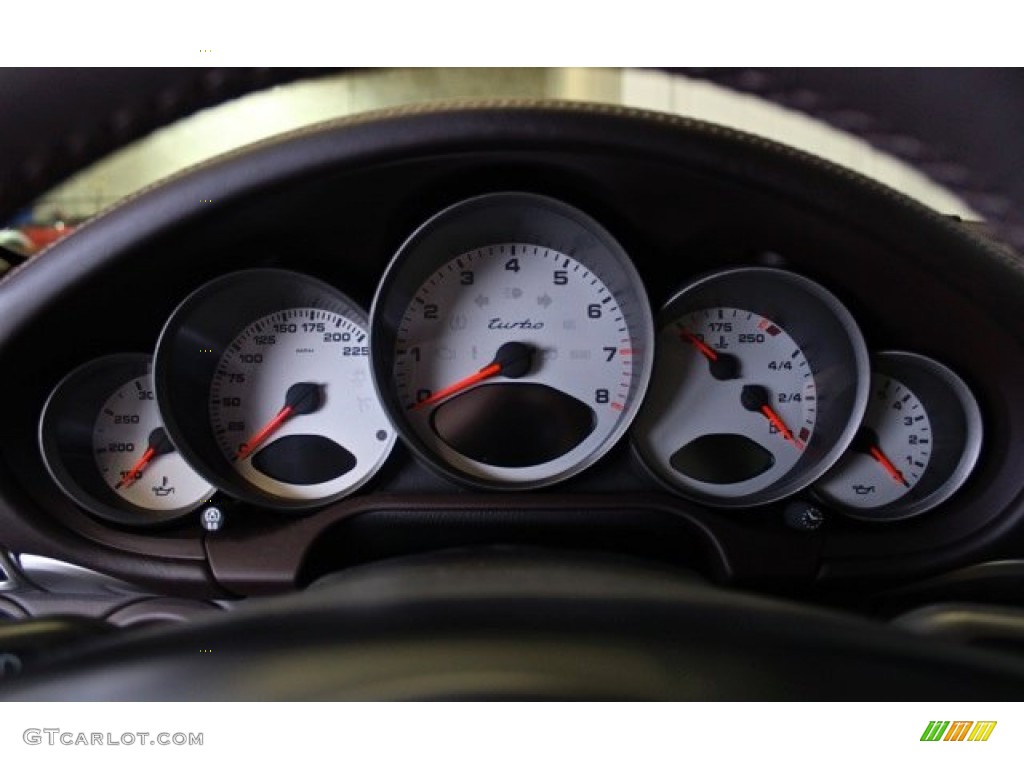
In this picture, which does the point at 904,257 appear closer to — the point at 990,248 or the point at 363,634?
the point at 990,248

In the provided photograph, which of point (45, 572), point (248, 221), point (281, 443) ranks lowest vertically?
point (45, 572)

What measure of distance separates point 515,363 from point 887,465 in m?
0.50

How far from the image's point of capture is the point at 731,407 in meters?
1.16

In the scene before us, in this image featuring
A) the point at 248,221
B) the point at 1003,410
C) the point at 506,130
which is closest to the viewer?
the point at 506,130

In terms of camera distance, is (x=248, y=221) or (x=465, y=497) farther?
(x=465, y=497)

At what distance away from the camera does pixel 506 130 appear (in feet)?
2.66

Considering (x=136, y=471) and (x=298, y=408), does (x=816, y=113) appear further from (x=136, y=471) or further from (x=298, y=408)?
(x=136, y=471)

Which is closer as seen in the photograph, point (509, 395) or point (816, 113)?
point (816, 113)

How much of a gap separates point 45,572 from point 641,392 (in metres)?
0.75

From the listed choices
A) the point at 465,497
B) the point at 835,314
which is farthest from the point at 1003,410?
the point at 465,497

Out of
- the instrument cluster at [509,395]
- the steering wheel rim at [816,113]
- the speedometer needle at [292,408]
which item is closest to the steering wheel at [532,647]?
the steering wheel rim at [816,113]

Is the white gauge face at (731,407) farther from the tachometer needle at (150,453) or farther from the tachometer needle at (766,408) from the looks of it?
the tachometer needle at (150,453)

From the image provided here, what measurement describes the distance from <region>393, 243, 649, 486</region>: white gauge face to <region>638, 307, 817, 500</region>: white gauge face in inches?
2.8

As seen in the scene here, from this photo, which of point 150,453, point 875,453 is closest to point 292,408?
point 150,453
